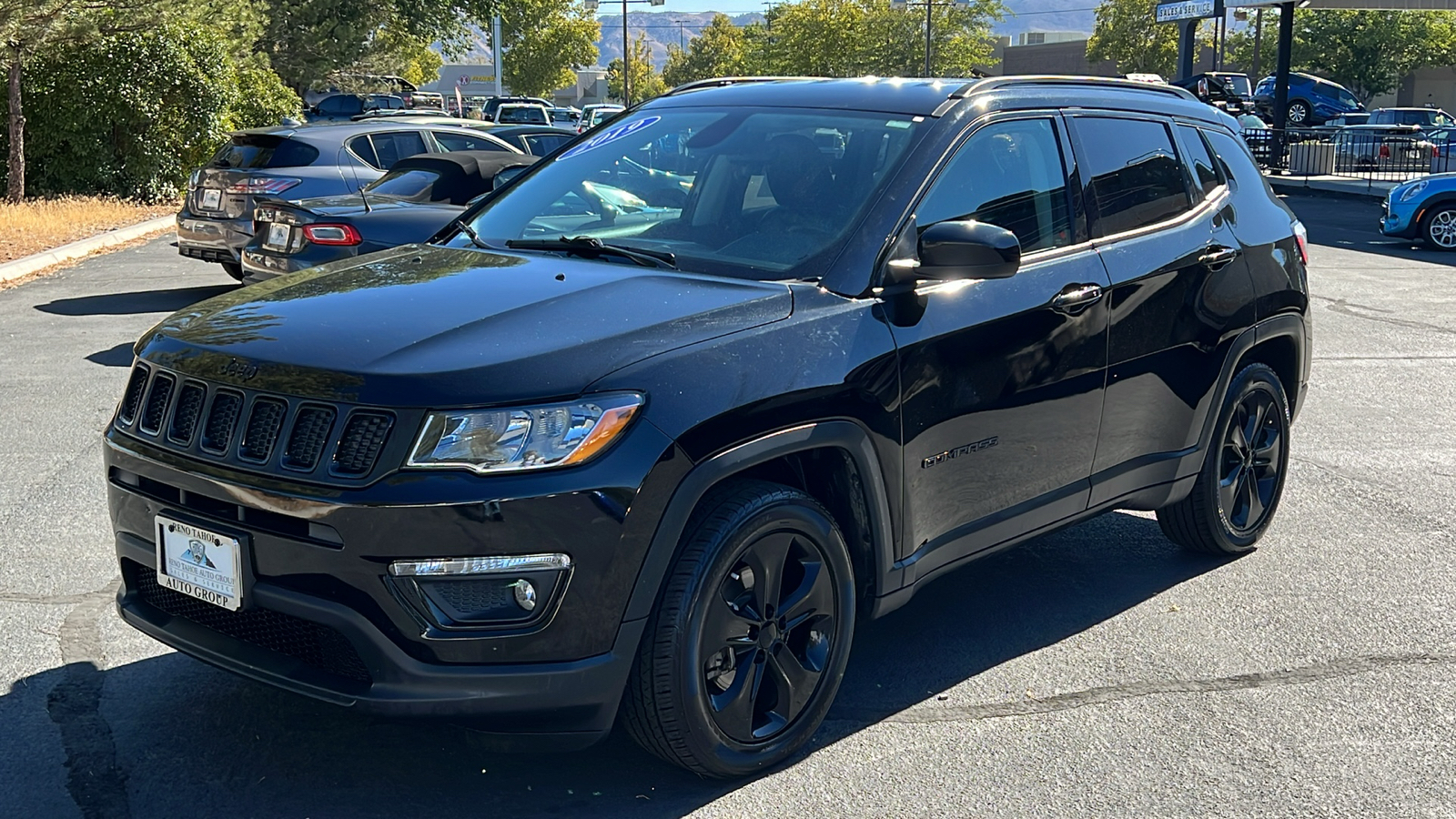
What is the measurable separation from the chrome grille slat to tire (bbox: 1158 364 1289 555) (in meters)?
3.59

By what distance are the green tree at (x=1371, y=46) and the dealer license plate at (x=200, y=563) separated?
7813 centimetres

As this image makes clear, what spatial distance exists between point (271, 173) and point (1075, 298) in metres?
8.88

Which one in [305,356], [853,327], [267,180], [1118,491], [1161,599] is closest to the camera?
[305,356]

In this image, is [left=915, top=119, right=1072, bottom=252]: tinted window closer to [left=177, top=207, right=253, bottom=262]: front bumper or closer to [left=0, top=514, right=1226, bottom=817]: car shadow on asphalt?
[left=0, top=514, right=1226, bottom=817]: car shadow on asphalt

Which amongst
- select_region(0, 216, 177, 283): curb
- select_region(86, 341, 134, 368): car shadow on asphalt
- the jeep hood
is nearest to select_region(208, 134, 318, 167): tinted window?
select_region(86, 341, 134, 368): car shadow on asphalt

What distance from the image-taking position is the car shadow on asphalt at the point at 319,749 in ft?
11.6

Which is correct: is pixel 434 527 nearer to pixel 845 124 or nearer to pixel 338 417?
pixel 338 417

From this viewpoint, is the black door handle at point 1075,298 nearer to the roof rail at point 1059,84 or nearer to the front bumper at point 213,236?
the roof rail at point 1059,84

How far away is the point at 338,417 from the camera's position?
318cm

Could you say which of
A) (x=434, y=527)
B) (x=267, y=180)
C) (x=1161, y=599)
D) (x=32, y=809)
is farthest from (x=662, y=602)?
(x=267, y=180)

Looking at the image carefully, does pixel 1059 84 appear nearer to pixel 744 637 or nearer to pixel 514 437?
pixel 744 637

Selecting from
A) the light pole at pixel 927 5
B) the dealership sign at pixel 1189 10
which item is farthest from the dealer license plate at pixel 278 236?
the light pole at pixel 927 5

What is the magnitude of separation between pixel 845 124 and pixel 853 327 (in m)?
0.92

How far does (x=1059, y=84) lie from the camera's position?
4898mm
